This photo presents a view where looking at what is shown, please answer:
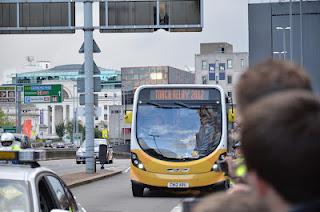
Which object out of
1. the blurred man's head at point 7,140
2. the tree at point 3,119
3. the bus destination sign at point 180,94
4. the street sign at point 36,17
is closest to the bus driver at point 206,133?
the bus destination sign at point 180,94

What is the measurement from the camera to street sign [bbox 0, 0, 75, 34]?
1132 inches

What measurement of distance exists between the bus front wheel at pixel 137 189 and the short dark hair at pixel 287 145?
17009mm

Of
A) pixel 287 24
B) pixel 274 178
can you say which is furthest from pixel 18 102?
pixel 274 178

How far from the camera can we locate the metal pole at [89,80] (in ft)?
95.0

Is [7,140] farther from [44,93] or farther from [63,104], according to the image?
[63,104]

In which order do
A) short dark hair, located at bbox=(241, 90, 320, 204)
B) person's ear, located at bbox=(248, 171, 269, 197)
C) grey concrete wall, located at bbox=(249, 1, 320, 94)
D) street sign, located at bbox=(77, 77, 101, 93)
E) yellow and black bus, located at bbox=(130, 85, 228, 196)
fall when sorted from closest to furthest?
short dark hair, located at bbox=(241, 90, 320, 204) → person's ear, located at bbox=(248, 171, 269, 197) → yellow and black bus, located at bbox=(130, 85, 228, 196) → street sign, located at bbox=(77, 77, 101, 93) → grey concrete wall, located at bbox=(249, 1, 320, 94)

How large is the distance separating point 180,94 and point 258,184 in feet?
Result: 55.8

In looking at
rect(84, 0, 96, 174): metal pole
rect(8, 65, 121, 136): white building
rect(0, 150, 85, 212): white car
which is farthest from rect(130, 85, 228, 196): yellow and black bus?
rect(8, 65, 121, 136): white building

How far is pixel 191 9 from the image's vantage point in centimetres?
2862

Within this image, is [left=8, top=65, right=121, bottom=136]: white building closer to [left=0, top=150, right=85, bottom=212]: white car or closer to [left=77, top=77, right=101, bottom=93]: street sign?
[left=77, top=77, right=101, bottom=93]: street sign

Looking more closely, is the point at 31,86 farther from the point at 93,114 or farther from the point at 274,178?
the point at 274,178

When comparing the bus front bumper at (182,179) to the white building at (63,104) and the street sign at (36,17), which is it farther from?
the white building at (63,104)

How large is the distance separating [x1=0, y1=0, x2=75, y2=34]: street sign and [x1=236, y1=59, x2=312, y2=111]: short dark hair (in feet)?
86.5

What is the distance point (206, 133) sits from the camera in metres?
19.0
